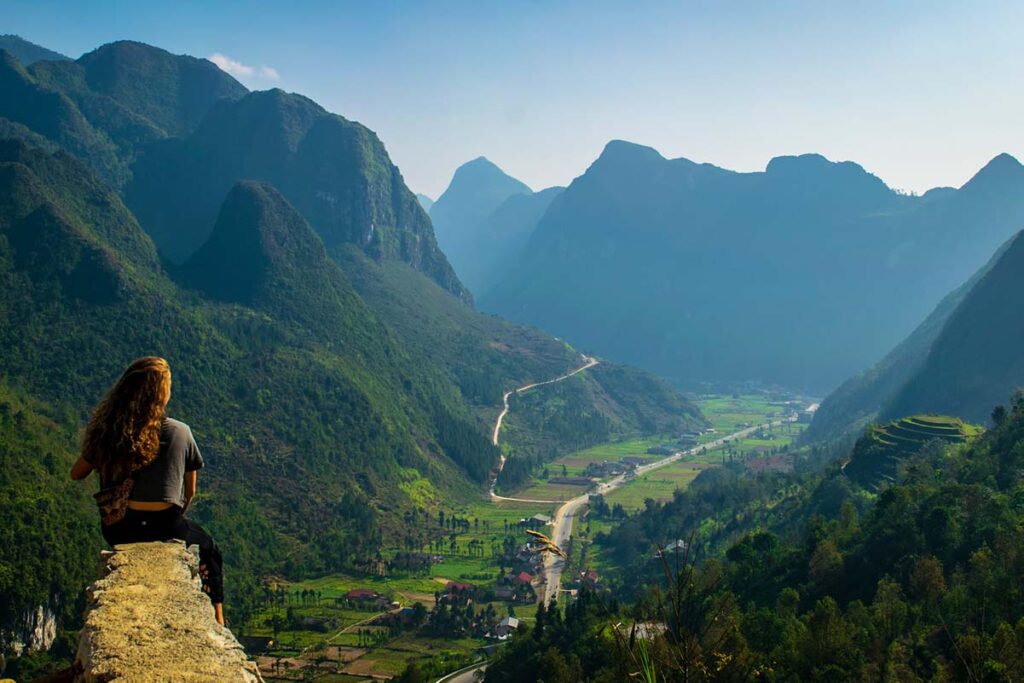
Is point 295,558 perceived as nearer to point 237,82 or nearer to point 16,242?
point 16,242

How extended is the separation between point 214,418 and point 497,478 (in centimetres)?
4183

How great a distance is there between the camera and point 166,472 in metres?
6.24

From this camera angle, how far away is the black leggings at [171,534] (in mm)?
6266

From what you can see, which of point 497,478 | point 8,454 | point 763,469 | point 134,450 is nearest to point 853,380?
point 763,469

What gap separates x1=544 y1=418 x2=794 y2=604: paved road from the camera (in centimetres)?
7239

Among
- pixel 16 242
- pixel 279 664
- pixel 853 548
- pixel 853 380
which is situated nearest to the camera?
pixel 853 548

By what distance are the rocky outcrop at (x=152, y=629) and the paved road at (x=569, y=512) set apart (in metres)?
41.6

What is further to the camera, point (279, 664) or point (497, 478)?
point (497, 478)

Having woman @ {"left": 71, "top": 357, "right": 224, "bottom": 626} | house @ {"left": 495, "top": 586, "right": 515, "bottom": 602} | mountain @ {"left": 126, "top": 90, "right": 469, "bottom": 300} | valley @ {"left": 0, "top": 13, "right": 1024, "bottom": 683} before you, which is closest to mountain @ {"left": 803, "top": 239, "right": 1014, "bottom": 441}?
valley @ {"left": 0, "top": 13, "right": 1024, "bottom": 683}

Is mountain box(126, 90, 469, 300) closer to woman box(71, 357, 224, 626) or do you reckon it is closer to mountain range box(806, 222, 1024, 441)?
mountain range box(806, 222, 1024, 441)

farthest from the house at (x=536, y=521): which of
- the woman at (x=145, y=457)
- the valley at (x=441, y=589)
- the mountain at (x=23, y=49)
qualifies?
the mountain at (x=23, y=49)

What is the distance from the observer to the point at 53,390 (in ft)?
226

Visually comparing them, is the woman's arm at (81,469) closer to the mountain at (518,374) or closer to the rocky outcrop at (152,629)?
the rocky outcrop at (152,629)

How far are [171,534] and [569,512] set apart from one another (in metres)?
89.5
